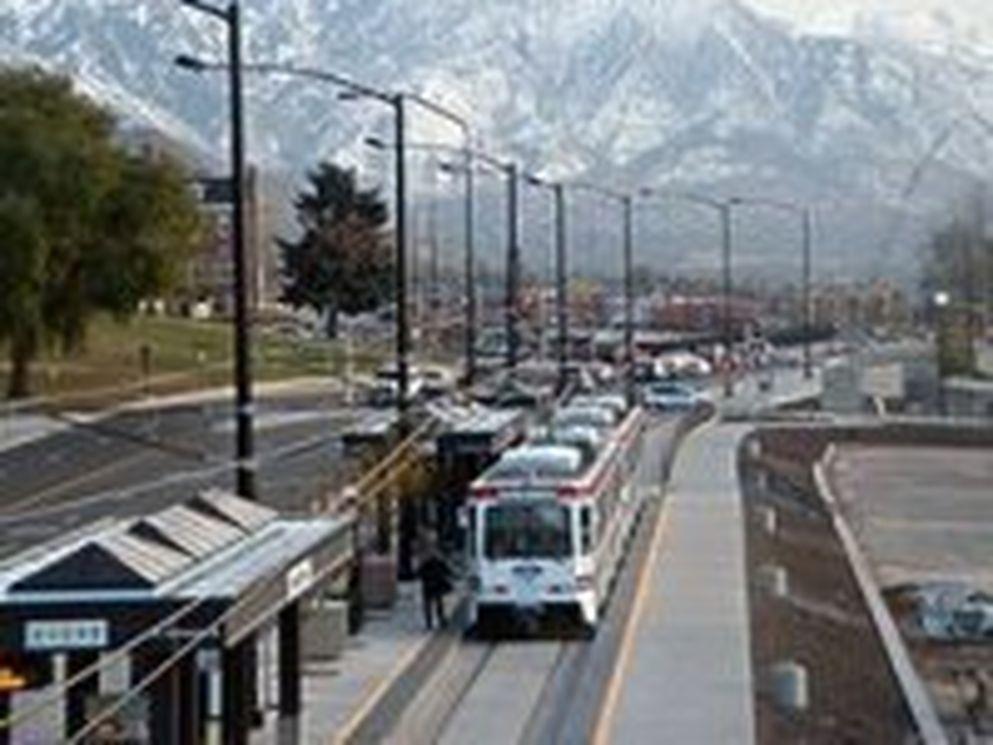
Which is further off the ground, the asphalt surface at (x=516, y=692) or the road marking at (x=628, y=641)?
the road marking at (x=628, y=641)

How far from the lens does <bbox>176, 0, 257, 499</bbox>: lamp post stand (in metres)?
31.9

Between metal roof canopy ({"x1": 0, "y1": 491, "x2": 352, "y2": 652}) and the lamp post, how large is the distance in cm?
725

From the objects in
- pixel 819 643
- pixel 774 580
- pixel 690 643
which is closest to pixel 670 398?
pixel 774 580

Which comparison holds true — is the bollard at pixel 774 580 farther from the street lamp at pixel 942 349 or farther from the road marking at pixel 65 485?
the street lamp at pixel 942 349

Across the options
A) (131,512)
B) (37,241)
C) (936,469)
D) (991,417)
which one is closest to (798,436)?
(936,469)

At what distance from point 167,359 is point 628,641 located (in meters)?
83.4

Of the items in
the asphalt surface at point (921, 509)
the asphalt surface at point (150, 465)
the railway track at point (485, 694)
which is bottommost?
the asphalt surface at point (921, 509)

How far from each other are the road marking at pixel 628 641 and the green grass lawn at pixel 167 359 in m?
42.0

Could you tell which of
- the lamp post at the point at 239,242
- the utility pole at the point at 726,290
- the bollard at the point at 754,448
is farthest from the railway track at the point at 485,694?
the utility pole at the point at 726,290

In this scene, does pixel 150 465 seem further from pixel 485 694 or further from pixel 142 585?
pixel 142 585

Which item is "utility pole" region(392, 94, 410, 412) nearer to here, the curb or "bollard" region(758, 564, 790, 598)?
the curb

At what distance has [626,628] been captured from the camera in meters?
43.5

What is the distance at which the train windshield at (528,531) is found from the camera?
42.5m

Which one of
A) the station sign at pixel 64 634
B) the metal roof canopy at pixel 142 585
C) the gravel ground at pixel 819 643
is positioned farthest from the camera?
the gravel ground at pixel 819 643
